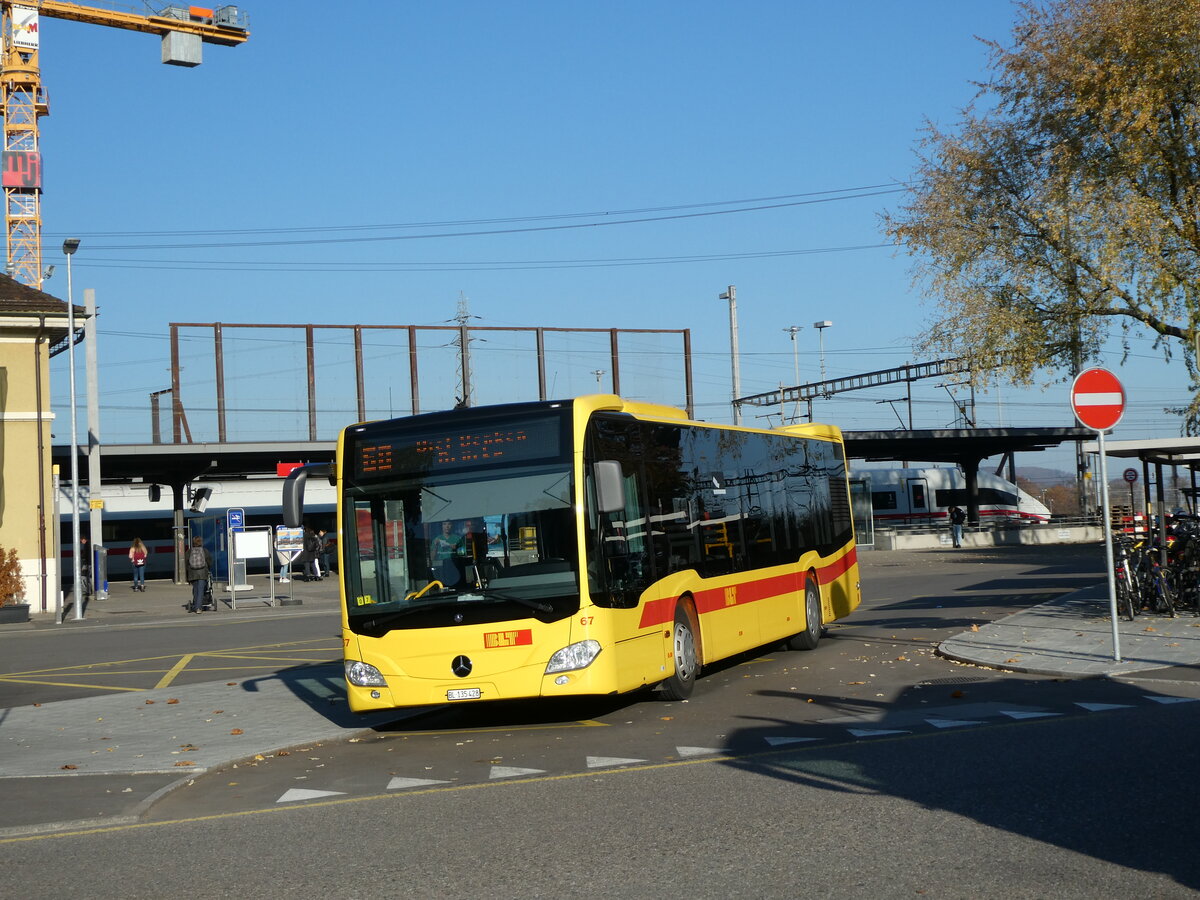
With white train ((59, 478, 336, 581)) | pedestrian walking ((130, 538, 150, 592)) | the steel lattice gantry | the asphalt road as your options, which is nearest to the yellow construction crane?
the steel lattice gantry

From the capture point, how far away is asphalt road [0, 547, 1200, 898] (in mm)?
6359

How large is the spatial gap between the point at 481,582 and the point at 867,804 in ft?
15.8

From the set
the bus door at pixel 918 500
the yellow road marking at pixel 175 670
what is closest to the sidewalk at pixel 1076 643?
the yellow road marking at pixel 175 670

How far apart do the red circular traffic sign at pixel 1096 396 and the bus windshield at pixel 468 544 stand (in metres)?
5.65

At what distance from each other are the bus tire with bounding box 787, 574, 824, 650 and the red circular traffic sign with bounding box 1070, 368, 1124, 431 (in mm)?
4883

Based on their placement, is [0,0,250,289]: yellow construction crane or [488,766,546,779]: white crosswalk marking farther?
[0,0,250,289]: yellow construction crane

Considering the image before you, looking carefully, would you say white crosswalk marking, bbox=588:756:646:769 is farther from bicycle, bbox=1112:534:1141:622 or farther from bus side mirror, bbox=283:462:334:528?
bicycle, bbox=1112:534:1141:622

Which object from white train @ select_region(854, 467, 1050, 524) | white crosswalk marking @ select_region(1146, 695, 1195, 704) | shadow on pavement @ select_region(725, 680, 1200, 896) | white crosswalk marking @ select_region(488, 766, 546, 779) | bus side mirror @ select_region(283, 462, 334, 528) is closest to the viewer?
shadow on pavement @ select_region(725, 680, 1200, 896)

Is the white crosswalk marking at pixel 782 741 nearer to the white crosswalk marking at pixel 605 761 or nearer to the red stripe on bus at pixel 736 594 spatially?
the white crosswalk marking at pixel 605 761

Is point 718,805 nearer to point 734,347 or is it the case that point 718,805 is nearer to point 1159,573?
point 1159,573

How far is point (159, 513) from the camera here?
2360 inches

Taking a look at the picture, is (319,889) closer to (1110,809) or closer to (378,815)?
(378,815)

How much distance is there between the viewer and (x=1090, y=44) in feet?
90.2

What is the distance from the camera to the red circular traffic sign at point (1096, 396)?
14.0 metres
